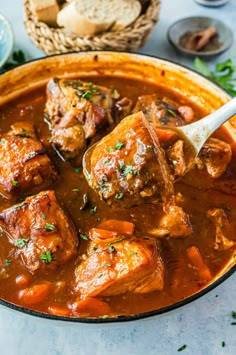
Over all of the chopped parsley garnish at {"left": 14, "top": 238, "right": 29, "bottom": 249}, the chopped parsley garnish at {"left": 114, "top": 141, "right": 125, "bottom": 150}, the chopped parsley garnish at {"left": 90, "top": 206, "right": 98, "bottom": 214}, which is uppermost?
the chopped parsley garnish at {"left": 114, "top": 141, "right": 125, "bottom": 150}

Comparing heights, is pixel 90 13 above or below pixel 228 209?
above

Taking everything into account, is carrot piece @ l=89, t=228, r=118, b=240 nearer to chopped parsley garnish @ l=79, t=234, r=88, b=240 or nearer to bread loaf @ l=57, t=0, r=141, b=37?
chopped parsley garnish @ l=79, t=234, r=88, b=240

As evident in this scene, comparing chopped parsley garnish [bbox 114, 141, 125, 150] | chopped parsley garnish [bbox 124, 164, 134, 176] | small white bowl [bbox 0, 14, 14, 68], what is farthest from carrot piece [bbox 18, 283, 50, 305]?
small white bowl [bbox 0, 14, 14, 68]

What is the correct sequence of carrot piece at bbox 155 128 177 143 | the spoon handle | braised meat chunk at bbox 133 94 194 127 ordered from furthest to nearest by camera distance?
braised meat chunk at bbox 133 94 194 127, carrot piece at bbox 155 128 177 143, the spoon handle

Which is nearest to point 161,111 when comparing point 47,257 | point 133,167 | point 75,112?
point 75,112

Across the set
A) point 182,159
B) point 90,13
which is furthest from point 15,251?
point 90,13

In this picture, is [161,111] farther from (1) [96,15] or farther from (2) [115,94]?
(1) [96,15]

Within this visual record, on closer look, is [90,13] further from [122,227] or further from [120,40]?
[122,227]
